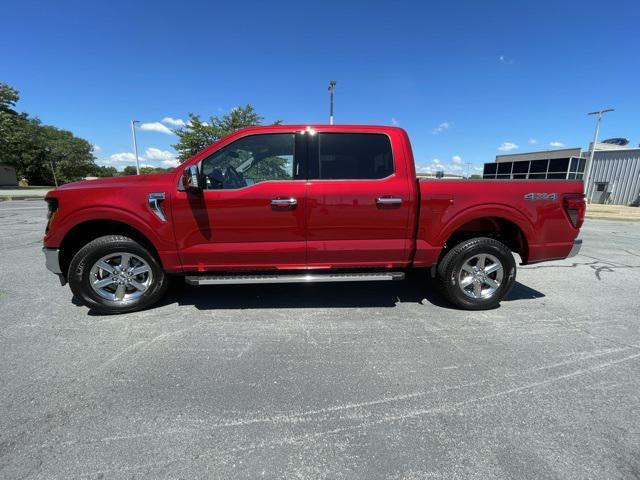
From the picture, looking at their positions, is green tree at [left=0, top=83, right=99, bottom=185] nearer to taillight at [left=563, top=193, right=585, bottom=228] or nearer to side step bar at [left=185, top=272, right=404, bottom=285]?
side step bar at [left=185, top=272, right=404, bottom=285]

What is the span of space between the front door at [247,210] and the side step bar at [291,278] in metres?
0.12

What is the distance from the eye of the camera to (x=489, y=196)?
12.3ft

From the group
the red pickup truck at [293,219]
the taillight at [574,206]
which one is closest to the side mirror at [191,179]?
the red pickup truck at [293,219]

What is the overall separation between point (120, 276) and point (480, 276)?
4.18 metres

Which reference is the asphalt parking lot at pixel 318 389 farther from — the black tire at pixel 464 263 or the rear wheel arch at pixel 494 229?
the rear wheel arch at pixel 494 229

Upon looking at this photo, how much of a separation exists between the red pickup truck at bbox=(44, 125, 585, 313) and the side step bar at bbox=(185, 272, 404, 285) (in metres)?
0.01

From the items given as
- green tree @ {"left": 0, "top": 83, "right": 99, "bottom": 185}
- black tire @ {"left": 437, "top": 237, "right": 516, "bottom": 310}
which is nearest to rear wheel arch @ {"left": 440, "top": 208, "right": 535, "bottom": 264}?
black tire @ {"left": 437, "top": 237, "right": 516, "bottom": 310}

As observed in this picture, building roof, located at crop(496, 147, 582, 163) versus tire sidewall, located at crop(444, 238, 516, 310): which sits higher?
building roof, located at crop(496, 147, 582, 163)

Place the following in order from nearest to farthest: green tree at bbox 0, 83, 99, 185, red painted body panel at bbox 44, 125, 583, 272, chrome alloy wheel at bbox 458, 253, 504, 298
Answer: red painted body panel at bbox 44, 125, 583, 272, chrome alloy wheel at bbox 458, 253, 504, 298, green tree at bbox 0, 83, 99, 185

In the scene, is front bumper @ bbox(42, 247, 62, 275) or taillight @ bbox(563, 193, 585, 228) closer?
front bumper @ bbox(42, 247, 62, 275)

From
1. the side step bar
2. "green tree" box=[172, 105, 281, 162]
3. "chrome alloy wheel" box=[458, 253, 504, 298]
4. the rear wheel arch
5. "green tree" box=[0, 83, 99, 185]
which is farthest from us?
"green tree" box=[0, 83, 99, 185]

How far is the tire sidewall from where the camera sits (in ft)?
12.5

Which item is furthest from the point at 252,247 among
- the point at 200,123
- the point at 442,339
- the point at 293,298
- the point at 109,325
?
the point at 200,123

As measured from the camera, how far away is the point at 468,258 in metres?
3.83
